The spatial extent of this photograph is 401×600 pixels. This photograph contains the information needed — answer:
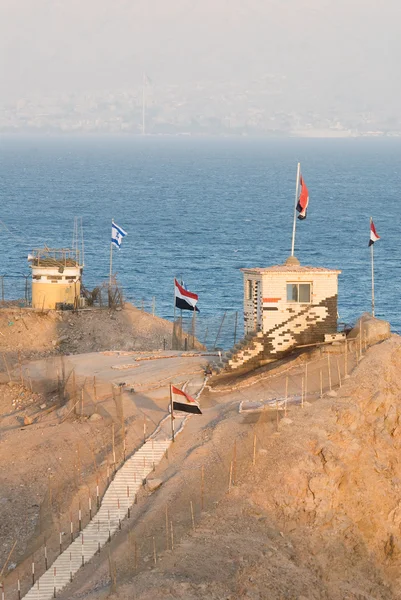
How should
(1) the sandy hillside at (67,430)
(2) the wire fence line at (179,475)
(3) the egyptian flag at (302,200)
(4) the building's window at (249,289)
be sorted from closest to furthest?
(2) the wire fence line at (179,475), (1) the sandy hillside at (67,430), (4) the building's window at (249,289), (3) the egyptian flag at (302,200)

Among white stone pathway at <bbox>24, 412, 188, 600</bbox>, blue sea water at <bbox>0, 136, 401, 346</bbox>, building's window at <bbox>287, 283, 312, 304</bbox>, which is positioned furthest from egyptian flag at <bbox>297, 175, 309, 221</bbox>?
blue sea water at <bbox>0, 136, 401, 346</bbox>

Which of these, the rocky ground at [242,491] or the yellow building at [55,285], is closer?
the rocky ground at [242,491]

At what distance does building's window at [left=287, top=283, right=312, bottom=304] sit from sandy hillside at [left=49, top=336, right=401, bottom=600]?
20.9 ft

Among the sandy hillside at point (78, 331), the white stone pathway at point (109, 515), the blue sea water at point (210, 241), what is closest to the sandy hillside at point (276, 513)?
the white stone pathway at point (109, 515)

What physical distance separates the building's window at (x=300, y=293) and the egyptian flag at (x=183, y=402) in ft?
34.3

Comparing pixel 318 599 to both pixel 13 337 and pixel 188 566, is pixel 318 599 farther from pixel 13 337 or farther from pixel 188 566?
pixel 13 337

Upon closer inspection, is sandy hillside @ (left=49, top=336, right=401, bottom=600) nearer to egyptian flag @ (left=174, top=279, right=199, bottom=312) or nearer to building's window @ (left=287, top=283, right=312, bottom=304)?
building's window @ (left=287, top=283, right=312, bottom=304)

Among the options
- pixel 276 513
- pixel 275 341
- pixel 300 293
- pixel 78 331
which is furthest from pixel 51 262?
pixel 276 513

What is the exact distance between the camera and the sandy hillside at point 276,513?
1336 inches

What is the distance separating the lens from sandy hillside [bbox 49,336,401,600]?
33.9 m

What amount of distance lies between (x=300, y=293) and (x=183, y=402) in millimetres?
10883

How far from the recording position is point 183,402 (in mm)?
43250

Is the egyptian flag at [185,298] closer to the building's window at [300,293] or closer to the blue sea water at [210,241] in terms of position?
the building's window at [300,293]

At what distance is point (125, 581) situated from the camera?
3347 centimetres
